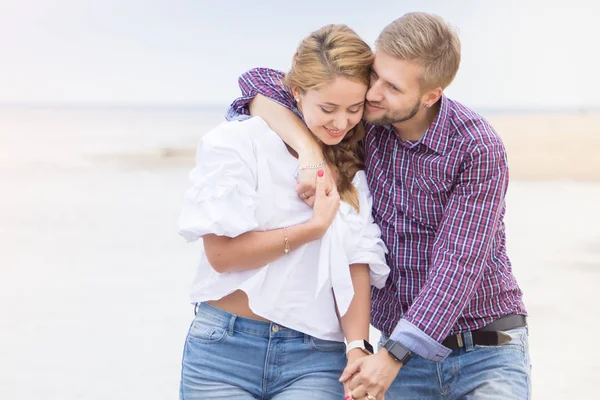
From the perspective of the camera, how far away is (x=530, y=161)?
9.09 m

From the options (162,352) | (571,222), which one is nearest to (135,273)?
(162,352)

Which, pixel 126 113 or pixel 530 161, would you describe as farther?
pixel 126 113

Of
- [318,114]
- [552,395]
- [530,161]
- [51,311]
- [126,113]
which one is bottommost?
[552,395]

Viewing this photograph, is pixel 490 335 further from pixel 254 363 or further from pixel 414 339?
pixel 254 363

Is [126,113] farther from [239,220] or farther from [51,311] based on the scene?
[239,220]

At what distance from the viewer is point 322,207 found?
1.91 metres

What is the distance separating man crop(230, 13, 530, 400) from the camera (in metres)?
1.93

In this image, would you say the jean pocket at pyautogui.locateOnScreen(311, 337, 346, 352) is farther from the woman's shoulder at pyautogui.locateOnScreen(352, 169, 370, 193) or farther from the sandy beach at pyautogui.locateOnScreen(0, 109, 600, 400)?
the sandy beach at pyautogui.locateOnScreen(0, 109, 600, 400)

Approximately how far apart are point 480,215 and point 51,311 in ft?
10.8

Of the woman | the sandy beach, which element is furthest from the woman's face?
the sandy beach

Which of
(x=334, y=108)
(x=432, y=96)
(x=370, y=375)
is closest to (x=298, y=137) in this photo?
(x=334, y=108)

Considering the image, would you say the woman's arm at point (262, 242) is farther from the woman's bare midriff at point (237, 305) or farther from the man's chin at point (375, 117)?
the man's chin at point (375, 117)

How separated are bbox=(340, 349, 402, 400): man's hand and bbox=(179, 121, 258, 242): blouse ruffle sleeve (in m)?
0.40

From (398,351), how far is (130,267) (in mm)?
3586
